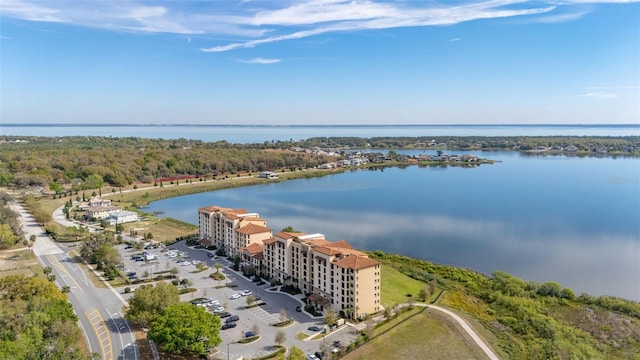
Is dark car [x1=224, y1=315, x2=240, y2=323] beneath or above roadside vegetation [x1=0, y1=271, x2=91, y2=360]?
beneath

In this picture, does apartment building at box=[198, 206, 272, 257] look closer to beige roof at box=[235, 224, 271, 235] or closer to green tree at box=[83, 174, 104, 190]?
beige roof at box=[235, 224, 271, 235]

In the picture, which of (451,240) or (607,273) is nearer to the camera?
(607,273)

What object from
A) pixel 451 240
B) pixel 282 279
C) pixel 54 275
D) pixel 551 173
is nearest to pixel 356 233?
pixel 451 240

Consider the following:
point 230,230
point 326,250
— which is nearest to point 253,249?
point 230,230

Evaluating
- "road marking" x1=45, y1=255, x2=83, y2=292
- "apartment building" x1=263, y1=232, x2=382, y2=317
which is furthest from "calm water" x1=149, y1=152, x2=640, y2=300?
"road marking" x1=45, y1=255, x2=83, y2=292

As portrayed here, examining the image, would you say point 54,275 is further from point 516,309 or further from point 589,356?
point 589,356


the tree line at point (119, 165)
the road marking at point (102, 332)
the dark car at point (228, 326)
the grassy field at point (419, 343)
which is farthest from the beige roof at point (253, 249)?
the tree line at point (119, 165)
